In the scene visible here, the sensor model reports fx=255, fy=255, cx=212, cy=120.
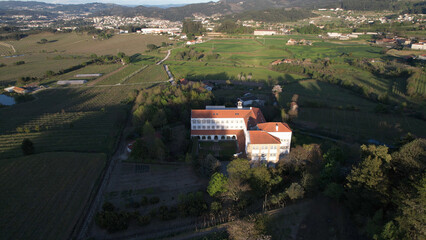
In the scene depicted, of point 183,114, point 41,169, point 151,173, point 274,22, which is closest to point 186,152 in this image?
point 151,173

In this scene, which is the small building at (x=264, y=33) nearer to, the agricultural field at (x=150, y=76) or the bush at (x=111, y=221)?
the agricultural field at (x=150, y=76)

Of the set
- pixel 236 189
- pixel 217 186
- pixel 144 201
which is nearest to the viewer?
pixel 236 189

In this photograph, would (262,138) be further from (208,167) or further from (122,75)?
(122,75)

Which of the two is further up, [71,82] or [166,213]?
[71,82]

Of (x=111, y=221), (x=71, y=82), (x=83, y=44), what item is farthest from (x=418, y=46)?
(x=83, y=44)

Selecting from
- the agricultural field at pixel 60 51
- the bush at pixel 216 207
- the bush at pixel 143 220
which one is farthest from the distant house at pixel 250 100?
the agricultural field at pixel 60 51

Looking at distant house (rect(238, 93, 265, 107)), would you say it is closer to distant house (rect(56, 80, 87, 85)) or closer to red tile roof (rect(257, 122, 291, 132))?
red tile roof (rect(257, 122, 291, 132))

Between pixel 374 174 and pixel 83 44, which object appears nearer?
pixel 374 174

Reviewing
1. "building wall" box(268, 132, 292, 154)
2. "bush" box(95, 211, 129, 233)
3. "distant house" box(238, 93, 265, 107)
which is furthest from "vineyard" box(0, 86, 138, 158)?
"distant house" box(238, 93, 265, 107)
